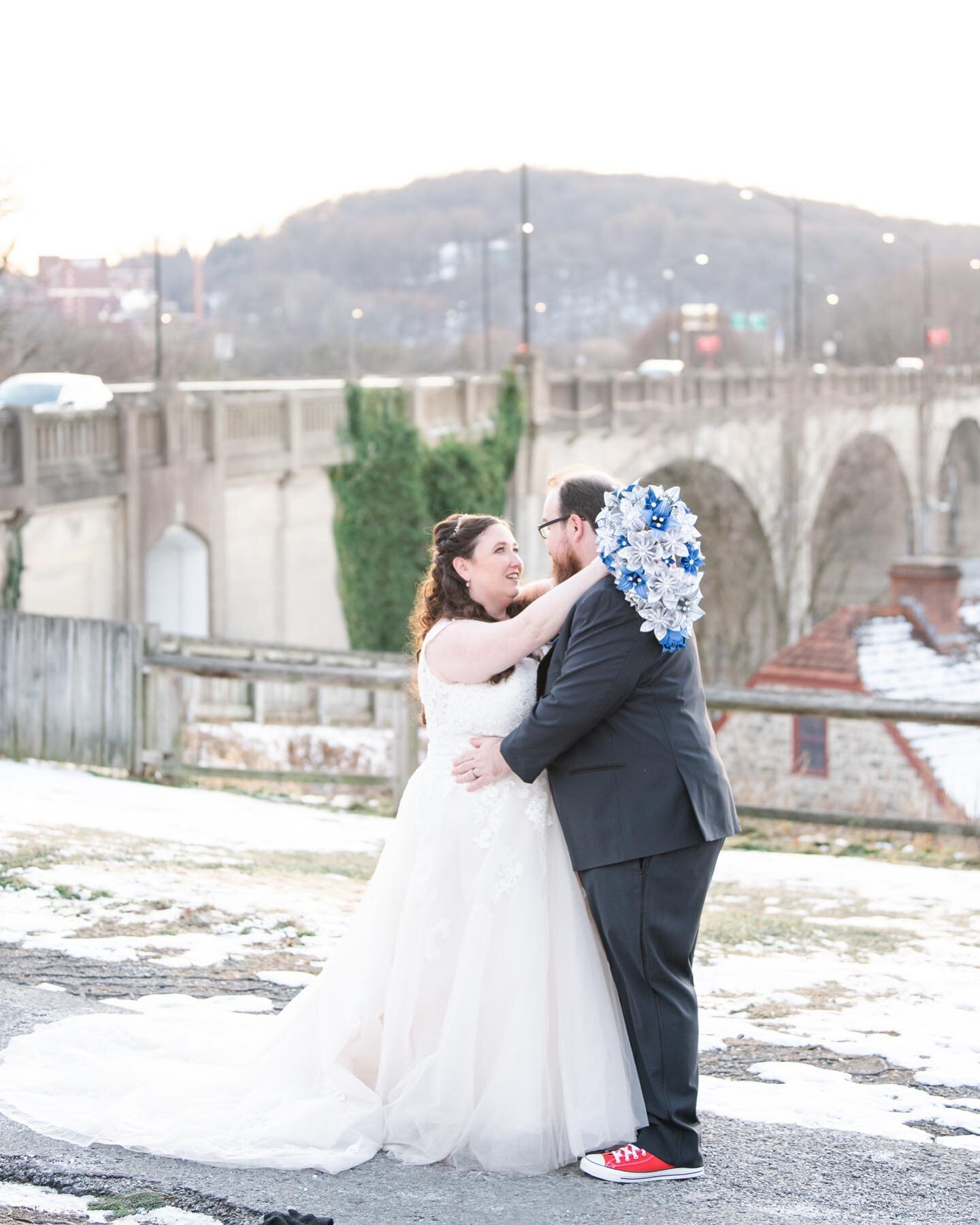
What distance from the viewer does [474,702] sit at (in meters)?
4.46

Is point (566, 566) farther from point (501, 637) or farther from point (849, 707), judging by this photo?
point (849, 707)

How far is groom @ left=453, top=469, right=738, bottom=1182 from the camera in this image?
4.04 m

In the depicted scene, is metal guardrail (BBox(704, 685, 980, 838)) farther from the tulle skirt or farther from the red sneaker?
the red sneaker

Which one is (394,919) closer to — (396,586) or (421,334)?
(396,586)

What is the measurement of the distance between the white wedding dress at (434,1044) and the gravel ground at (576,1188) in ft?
0.27

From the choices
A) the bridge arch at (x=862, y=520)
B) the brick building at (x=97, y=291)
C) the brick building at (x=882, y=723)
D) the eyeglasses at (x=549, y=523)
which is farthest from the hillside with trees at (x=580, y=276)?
the eyeglasses at (x=549, y=523)

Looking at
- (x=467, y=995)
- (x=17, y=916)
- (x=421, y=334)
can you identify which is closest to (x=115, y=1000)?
(x=17, y=916)

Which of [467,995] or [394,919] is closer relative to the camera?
[467,995]

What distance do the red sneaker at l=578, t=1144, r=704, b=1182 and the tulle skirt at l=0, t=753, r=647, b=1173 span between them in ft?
0.22

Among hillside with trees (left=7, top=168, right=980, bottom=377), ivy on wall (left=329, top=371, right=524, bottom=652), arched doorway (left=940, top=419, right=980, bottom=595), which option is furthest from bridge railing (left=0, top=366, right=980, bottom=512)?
hillside with trees (left=7, top=168, right=980, bottom=377)

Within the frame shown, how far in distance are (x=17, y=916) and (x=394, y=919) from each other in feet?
8.11

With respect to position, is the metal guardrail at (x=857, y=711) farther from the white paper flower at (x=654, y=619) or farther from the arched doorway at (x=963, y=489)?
the arched doorway at (x=963, y=489)

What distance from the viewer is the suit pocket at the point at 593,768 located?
13.5 ft

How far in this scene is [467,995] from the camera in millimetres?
4191
